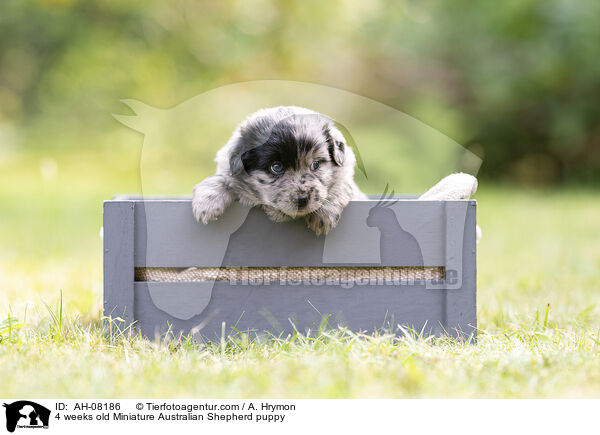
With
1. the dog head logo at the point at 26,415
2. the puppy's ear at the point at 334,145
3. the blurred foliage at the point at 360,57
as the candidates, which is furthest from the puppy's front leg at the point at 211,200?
the blurred foliage at the point at 360,57

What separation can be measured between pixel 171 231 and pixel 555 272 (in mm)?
3057

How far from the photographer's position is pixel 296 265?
2.56m

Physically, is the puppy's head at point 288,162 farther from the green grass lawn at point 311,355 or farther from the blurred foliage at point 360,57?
the blurred foliage at point 360,57

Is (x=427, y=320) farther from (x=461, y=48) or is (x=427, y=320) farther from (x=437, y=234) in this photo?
(x=461, y=48)

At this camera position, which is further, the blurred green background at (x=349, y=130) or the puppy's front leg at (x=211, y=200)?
the puppy's front leg at (x=211, y=200)

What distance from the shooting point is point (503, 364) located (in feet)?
7.01

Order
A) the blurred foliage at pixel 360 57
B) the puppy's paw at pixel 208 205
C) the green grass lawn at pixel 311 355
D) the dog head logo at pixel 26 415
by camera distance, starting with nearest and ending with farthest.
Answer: the dog head logo at pixel 26 415, the green grass lawn at pixel 311 355, the puppy's paw at pixel 208 205, the blurred foliage at pixel 360 57

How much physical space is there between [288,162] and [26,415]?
4.32ft

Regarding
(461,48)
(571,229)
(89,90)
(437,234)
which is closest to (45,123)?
(89,90)

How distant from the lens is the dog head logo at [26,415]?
1.84m

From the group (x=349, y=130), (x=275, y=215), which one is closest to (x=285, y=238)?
(x=275, y=215)

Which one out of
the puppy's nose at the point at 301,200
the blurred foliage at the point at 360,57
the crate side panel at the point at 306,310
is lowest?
the crate side panel at the point at 306,310

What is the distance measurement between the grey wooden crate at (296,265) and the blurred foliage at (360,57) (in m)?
6.37

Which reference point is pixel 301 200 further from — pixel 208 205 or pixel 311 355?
pixel 311 355
